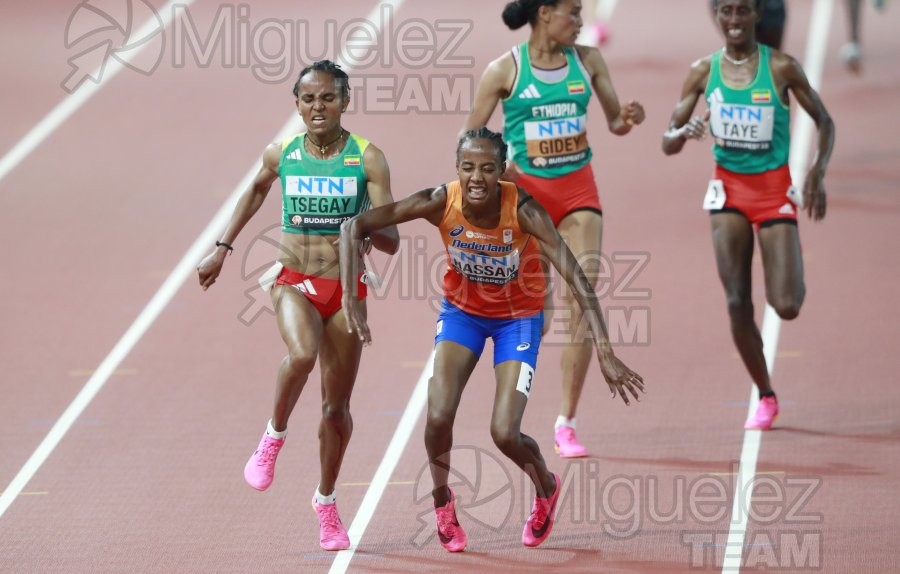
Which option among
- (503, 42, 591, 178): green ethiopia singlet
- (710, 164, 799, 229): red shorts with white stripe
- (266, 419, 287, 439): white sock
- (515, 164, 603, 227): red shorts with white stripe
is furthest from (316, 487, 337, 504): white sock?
(710, 164, 799, 229): red shorts with white stripe

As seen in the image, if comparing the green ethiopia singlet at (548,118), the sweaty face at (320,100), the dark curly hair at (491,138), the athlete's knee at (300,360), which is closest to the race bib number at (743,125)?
the green ethiopia singlet at (548,118)

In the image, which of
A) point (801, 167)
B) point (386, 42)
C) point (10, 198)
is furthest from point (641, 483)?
point (386, 42)

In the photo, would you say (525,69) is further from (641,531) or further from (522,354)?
(641,531)

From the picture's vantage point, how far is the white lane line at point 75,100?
1346 cm

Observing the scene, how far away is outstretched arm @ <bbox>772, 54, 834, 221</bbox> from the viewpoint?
7684 millimetres

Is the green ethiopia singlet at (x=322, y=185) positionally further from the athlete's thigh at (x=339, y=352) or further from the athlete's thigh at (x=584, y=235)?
the athlete's thigh at (x=584, y=235)

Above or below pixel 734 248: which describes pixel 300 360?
below

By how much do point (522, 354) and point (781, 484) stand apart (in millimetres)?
1749

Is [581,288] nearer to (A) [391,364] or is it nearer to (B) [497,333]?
(B) [497,333]

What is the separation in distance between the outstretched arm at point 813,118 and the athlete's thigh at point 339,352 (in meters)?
2.67

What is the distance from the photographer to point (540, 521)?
6.57 metres

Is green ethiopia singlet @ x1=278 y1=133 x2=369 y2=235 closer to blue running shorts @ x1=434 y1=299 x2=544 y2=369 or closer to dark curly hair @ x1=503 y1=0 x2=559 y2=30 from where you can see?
blue running shorts @ x1=434 y1=299 x2=544 y2=369

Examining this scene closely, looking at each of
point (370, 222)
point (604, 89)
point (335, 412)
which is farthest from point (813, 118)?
point (335, 412)

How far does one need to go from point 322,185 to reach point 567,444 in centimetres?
224
